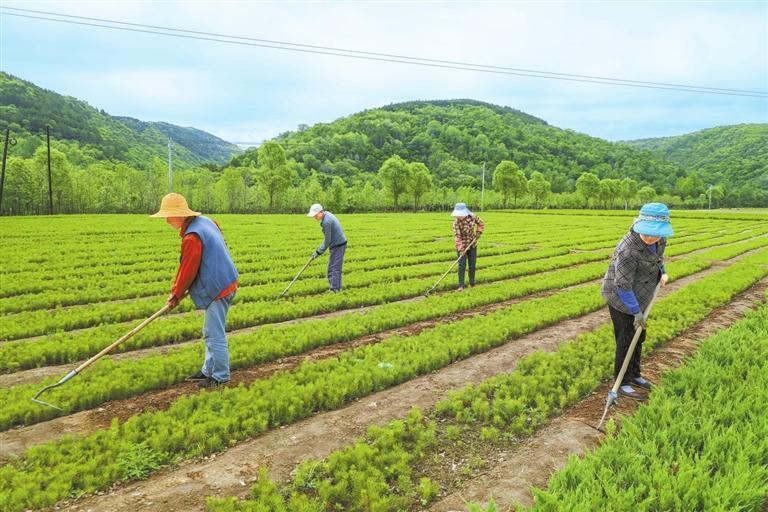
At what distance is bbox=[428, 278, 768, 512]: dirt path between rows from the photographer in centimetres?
431

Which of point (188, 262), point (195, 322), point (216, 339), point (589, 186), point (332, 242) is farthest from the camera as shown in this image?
point (589, 186)

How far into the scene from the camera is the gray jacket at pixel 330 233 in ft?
40.1

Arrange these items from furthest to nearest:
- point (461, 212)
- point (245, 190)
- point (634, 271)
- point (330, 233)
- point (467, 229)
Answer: point (245, 190)
point (467, 229)
point (461, 212)
point (330, 233)
point (634, 271)

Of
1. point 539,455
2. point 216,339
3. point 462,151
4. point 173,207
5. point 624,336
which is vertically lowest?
point 539,455

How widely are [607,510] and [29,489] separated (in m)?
5.13

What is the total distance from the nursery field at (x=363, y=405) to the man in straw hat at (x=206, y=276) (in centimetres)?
49

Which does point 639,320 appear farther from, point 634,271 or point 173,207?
point 173,207

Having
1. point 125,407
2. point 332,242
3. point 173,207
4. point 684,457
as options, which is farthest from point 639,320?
point 332,242

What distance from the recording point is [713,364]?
7.00 m

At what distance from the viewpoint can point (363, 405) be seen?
20.5 ft

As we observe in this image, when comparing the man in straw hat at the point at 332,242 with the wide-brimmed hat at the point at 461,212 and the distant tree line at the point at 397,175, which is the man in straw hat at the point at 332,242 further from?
the distant tree line at the point at 397,175

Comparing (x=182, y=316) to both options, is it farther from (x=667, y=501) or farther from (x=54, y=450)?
(x=667, y=501)

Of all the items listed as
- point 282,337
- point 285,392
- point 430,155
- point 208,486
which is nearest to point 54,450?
point 208,486

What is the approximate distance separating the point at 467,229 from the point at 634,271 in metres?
7.82
